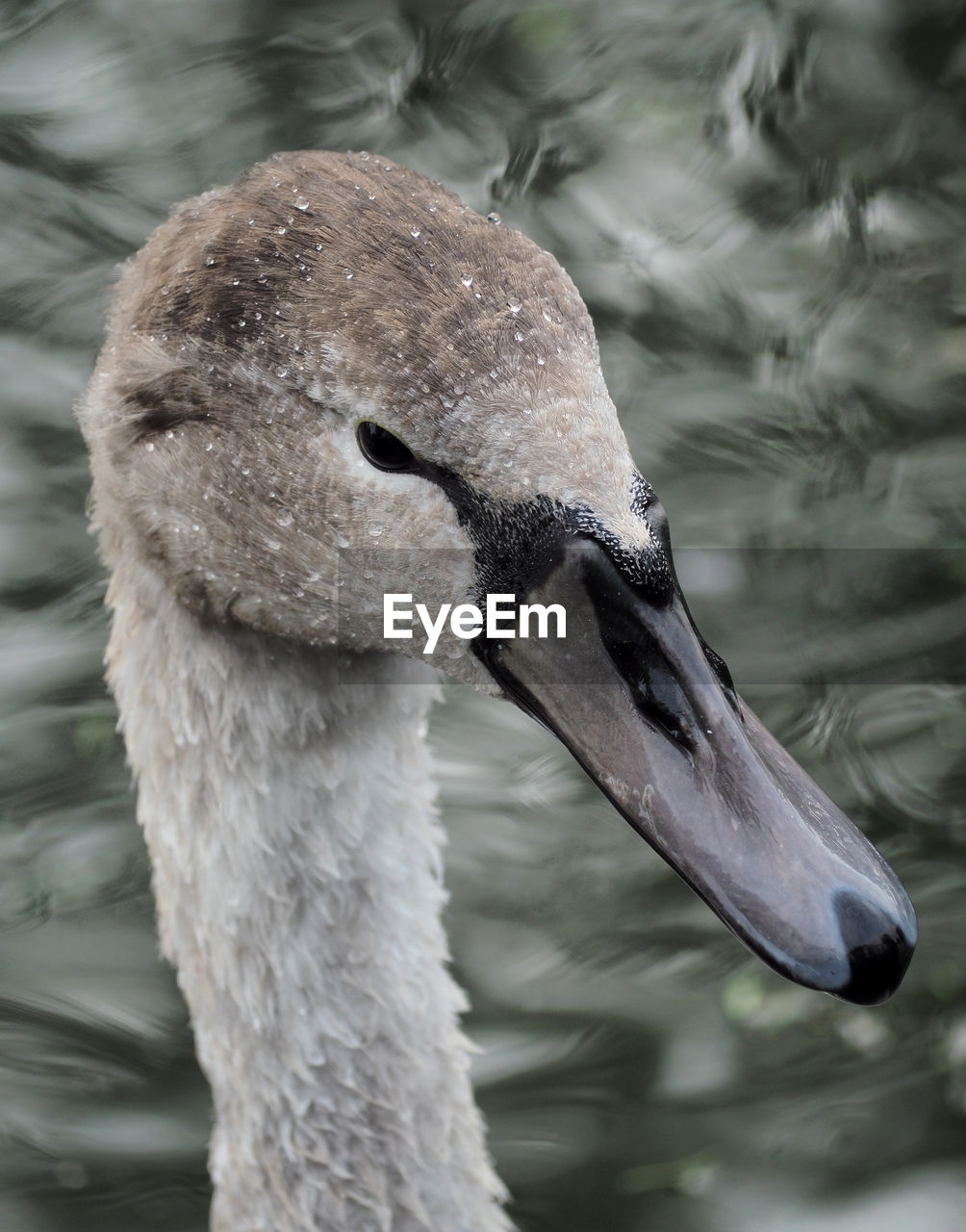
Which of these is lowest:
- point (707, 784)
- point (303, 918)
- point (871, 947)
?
point (871, 947)

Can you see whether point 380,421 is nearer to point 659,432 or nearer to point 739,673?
point 739,673

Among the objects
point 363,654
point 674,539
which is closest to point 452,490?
point 363,654

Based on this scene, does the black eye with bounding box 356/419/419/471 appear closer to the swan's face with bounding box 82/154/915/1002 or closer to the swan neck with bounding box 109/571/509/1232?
the swan's face with bounding box 82/154/915/1002

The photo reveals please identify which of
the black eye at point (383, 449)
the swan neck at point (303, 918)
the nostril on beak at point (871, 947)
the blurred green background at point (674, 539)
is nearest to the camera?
the nostril on beak at point (871, 947)

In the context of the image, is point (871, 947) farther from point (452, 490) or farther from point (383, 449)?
point (383, 449)

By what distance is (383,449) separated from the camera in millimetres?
2773

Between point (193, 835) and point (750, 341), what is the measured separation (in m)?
3.49

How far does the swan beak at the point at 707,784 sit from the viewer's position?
2.48m

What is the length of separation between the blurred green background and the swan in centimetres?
88

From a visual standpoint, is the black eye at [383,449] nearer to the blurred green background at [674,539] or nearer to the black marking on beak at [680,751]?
the black marking on beak at [680,751]

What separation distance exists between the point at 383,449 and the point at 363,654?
0.52 metres

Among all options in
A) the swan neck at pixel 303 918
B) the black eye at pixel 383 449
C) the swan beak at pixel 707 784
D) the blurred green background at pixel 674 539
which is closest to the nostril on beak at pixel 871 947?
the swan beak at pixel 707 784

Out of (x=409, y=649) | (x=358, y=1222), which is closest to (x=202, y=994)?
(x=358, y=1222)

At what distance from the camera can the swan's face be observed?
2590 mm
